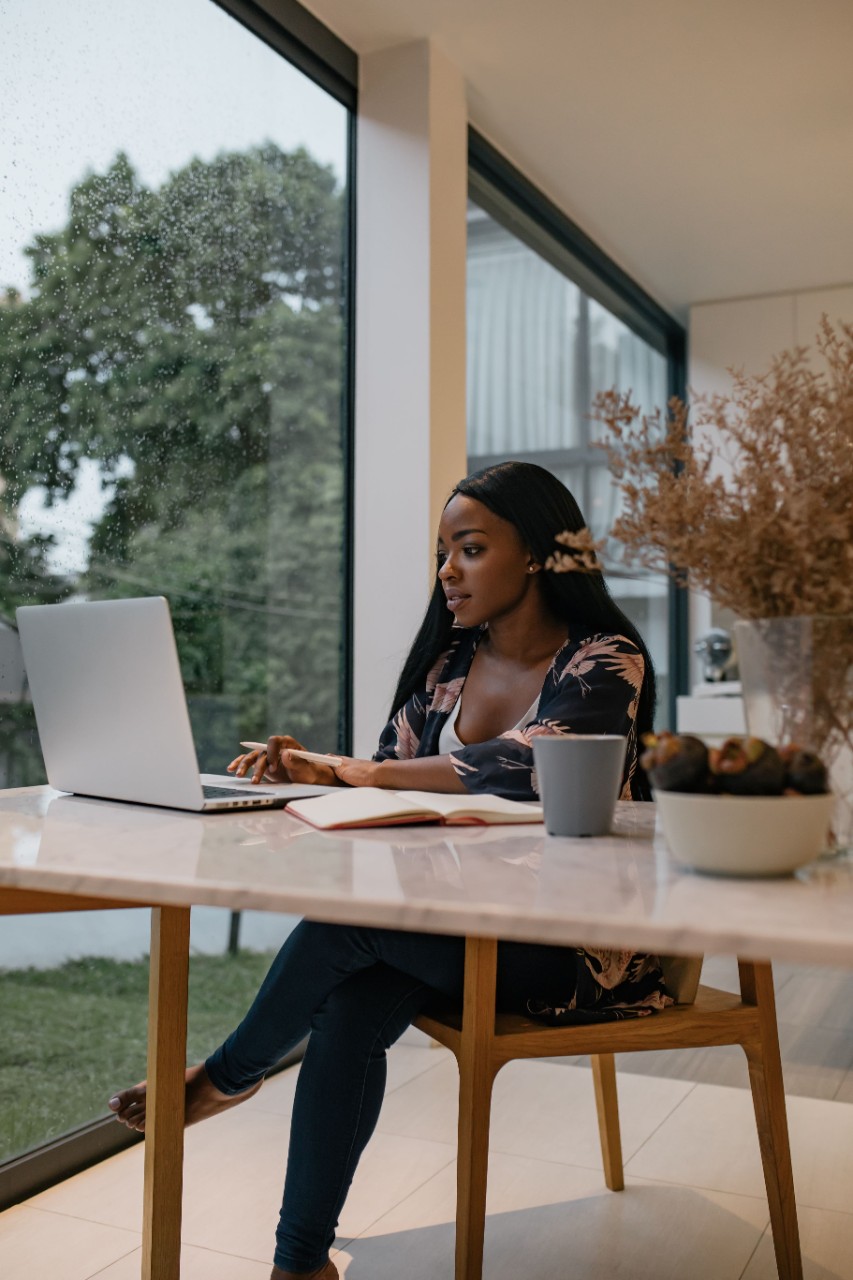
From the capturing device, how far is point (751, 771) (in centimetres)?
94

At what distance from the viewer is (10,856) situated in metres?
1.09

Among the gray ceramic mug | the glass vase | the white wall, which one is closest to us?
the glass vase

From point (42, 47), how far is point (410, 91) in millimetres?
1172

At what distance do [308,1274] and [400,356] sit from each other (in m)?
2.16

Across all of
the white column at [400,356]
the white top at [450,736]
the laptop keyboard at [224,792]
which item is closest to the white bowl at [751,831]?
the laptop keyboard at [224,792]

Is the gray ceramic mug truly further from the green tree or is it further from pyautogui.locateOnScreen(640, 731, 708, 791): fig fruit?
the green tree

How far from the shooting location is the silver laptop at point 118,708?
131 centimetres

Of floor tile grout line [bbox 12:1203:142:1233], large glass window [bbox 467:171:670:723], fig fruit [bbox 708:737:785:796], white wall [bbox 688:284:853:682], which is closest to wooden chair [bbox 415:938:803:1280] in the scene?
fig fruit [bbox 708:737:785:796]

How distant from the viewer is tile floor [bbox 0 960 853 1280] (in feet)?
5.87

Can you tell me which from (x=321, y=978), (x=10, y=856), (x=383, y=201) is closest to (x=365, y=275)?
(x=383, y=201)

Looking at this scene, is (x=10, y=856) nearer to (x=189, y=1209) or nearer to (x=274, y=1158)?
(x=189, y=1209)

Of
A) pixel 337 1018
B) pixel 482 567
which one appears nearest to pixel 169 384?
pixel 482 567

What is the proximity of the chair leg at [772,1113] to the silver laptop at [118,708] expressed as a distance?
2.06 ft

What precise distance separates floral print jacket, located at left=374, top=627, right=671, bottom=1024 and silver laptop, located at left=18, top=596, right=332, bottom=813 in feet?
0.77
